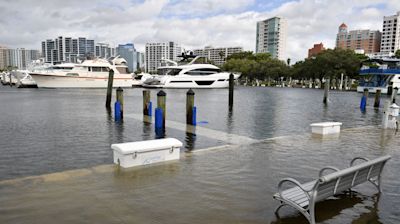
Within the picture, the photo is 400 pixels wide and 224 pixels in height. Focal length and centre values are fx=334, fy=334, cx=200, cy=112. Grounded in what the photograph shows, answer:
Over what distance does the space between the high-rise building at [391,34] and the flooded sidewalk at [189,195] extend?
165 m

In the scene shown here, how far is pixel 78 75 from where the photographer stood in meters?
57.3

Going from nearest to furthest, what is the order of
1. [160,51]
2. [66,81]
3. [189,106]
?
[189,106] → [66,81] → [160,51]

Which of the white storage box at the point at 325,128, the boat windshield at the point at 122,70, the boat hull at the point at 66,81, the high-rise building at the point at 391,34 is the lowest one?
the white storage box at the point at 325,128

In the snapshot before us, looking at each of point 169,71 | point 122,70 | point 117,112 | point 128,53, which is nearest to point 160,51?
point 128,53

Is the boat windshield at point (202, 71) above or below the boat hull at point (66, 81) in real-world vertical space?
above

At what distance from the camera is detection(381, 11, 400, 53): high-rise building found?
15059 centimetres

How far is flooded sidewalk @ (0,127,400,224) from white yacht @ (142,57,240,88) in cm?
5436

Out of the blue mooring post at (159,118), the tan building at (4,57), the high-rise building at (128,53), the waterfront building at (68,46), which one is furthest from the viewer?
the tan building at (4,57)

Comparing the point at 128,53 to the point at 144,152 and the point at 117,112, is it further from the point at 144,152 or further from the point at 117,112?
the point at 144,152

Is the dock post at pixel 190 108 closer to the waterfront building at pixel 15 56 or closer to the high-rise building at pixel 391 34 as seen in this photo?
the high-rise building at pixel 391 34

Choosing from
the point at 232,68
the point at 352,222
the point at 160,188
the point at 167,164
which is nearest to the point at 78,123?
the point at 167,164

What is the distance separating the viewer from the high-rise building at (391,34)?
494ft

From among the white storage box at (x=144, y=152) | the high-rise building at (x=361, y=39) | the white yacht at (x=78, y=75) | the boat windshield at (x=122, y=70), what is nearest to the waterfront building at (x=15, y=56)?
the boat windshield at (x=122, y=70)

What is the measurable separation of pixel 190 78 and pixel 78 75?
19843mm
